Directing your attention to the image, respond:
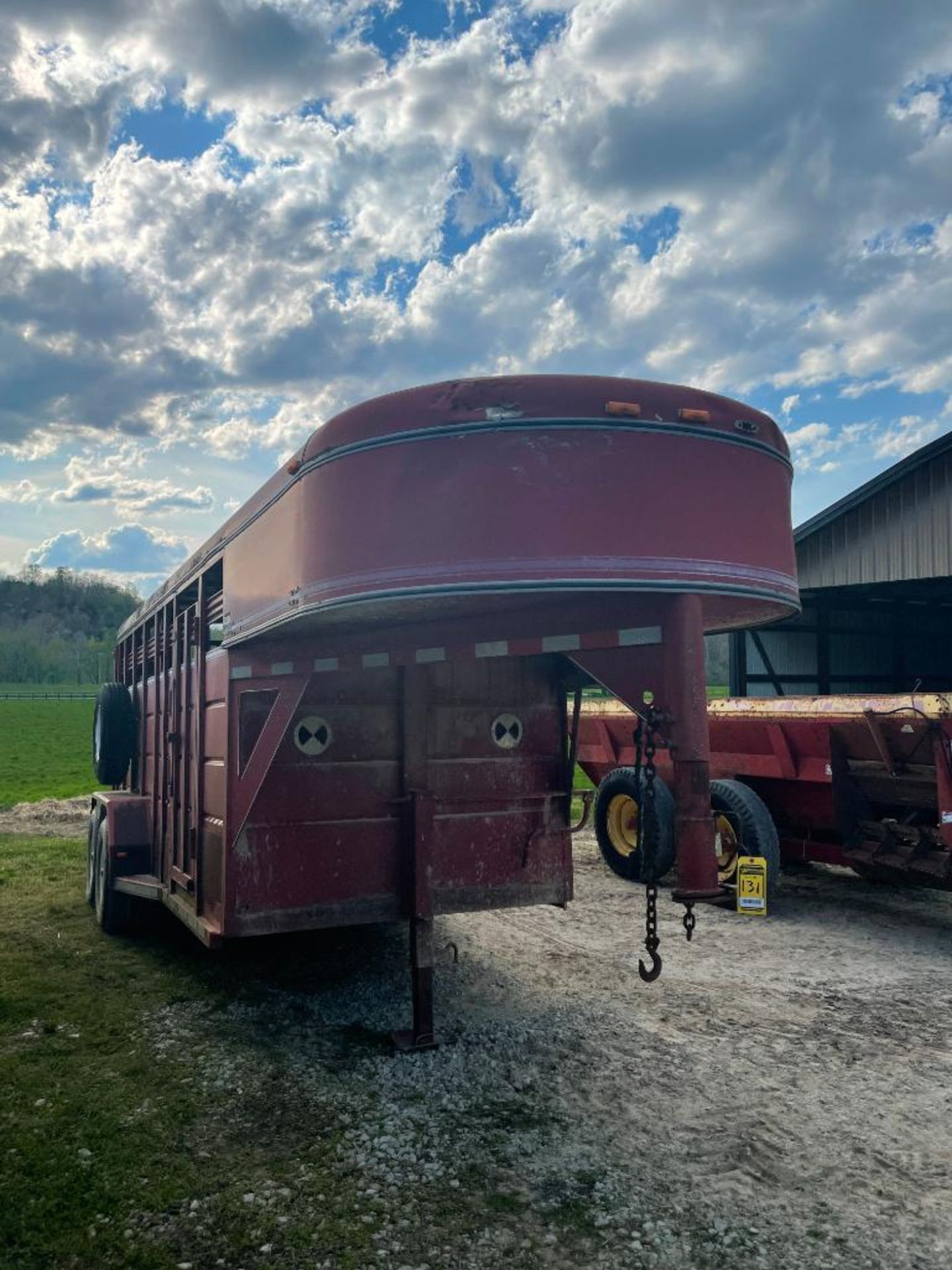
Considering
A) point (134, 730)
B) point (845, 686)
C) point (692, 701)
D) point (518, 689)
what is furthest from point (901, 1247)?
point (845, 686)

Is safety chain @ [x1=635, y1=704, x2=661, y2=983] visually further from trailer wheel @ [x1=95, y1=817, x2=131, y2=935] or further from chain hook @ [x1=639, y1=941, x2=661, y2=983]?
trailer wheel @ [x1=95, y1=817, x2=131, y2=935]

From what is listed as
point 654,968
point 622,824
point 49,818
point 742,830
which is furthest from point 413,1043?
point 49,818

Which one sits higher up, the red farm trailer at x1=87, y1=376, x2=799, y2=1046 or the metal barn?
the metal barn

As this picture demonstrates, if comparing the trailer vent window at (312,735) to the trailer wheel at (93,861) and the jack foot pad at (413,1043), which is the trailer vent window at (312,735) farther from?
the trailer wheel at (93,861)

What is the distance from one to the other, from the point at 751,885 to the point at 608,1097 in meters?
3.99

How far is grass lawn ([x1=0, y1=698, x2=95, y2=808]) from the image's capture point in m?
17.2

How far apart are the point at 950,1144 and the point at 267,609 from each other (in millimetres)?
3467

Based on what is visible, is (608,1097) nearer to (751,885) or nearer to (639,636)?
(639,636)

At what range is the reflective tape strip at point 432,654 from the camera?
163 inches

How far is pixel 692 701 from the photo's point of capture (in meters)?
3.34

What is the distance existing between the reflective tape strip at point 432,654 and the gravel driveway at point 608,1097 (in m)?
1.89

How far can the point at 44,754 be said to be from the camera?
25766 mm

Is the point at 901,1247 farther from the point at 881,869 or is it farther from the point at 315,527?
the point at 881,869

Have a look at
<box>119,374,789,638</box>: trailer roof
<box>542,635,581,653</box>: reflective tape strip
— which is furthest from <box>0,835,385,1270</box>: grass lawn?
<box>119,374,789,638</box>: trailer roof
